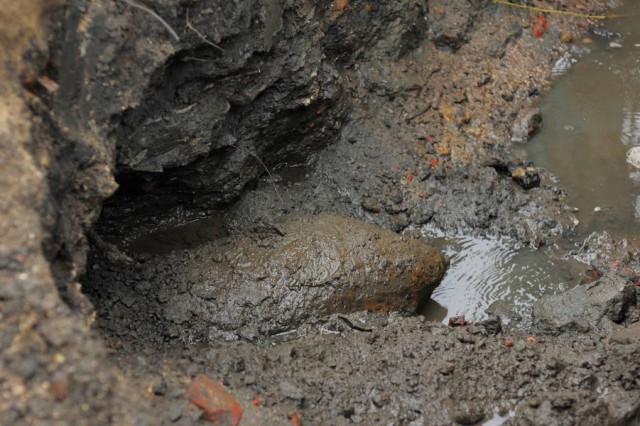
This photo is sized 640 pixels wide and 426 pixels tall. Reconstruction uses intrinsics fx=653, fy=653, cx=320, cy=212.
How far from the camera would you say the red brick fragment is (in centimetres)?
281

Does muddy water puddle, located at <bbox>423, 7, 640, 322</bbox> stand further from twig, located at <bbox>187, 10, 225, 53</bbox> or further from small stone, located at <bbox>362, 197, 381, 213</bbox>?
twig, located at <bbox>187, 10, 225, 53</bbox>

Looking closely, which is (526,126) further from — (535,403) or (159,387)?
(159,387)

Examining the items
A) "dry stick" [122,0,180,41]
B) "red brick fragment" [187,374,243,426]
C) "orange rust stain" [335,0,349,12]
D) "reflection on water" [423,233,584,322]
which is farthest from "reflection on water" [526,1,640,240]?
"dry stick" [122,0,180,41]

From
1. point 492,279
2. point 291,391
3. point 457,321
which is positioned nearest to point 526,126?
point 492,279

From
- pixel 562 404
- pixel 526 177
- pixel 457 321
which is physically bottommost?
pixel 457 321

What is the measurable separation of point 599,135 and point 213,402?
384 centimetres

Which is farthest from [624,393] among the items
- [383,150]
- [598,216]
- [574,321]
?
[383,150]

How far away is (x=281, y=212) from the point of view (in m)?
4.64

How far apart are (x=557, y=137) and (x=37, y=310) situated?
13.8ft

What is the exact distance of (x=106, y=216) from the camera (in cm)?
420

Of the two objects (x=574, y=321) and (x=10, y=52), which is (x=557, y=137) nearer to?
(x=574, y=321)

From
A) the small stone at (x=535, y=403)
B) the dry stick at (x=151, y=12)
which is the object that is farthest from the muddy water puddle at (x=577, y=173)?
the dry stick at (x=151, y=12)

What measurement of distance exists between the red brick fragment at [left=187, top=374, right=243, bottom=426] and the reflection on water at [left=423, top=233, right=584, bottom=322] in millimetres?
1770

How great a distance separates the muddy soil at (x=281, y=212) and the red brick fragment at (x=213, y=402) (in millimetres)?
53
